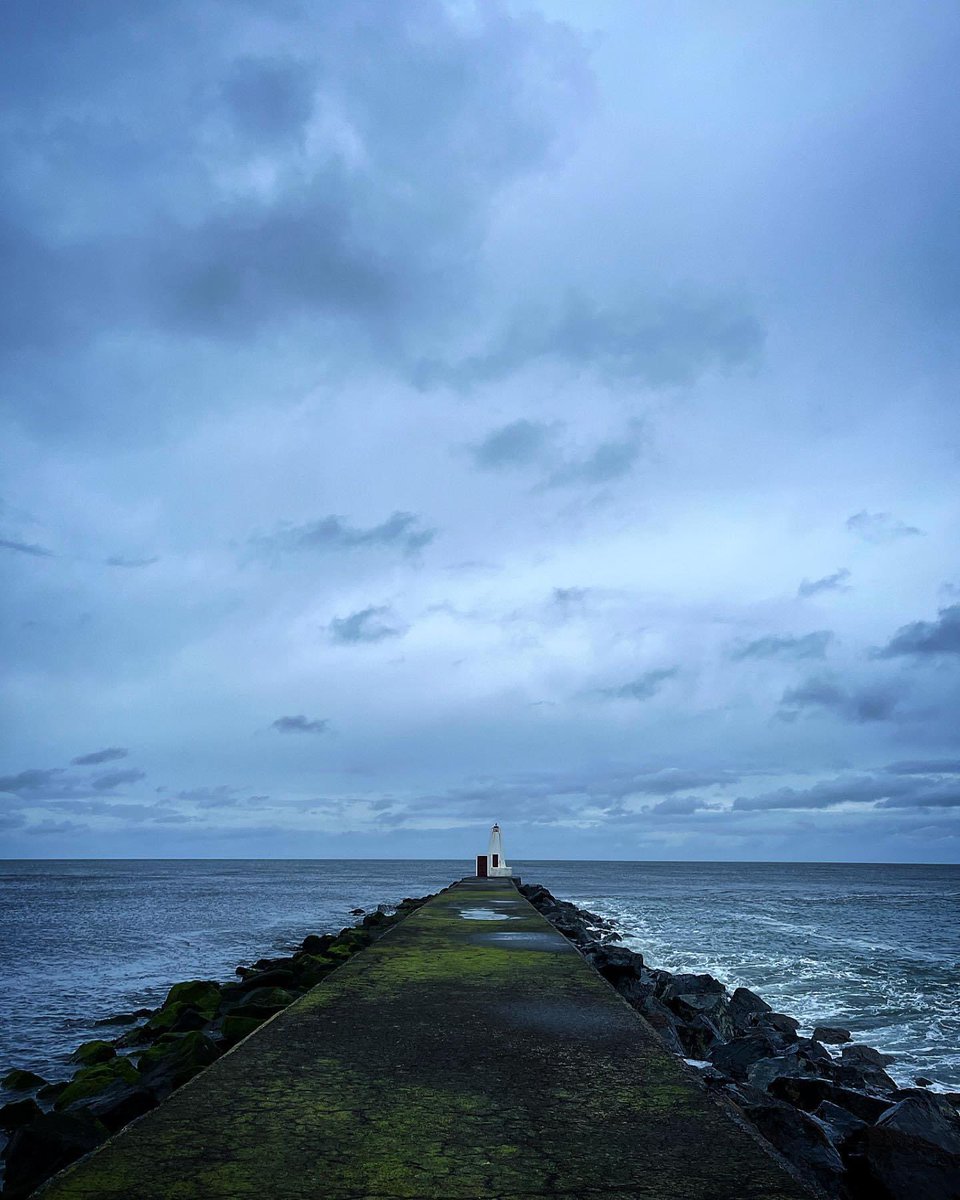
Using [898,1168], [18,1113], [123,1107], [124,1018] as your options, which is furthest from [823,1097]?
[124,1018]

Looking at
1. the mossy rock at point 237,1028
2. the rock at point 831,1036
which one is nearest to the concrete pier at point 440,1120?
the mossy rock at point 237,1028

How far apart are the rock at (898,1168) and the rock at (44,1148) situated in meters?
3.92

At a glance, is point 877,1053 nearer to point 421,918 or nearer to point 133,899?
point 421,918

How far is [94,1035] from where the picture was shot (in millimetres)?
10852

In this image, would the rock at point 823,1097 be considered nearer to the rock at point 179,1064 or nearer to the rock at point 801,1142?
the rock at point 801,1142

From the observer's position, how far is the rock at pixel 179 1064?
244 inches

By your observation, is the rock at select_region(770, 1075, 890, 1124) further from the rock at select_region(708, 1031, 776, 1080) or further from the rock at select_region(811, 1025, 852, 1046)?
the rock at select_region(811, 1025, 852, 1046)

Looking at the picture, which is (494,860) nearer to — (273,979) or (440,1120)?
(273,979)

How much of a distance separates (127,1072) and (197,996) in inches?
135

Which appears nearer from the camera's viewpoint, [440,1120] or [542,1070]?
[440,1120]

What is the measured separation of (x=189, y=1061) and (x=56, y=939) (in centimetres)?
1904

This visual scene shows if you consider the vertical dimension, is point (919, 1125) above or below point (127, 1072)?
above

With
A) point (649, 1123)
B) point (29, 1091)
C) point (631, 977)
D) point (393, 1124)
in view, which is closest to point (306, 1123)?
point (393, 1124)

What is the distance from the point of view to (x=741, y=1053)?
834cm
